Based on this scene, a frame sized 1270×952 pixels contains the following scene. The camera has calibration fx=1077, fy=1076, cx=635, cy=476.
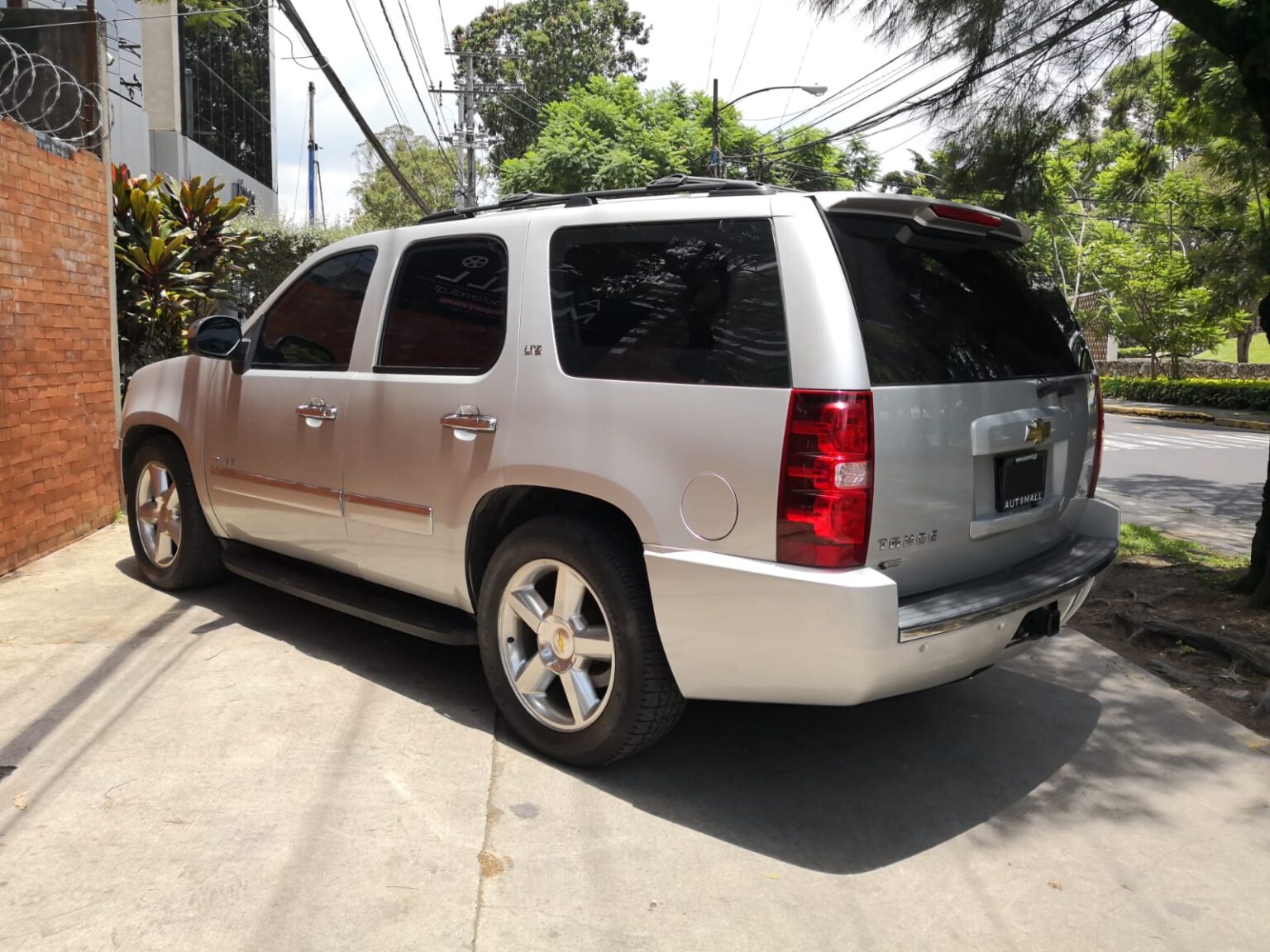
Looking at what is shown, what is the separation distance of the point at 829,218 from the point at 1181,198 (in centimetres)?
1972

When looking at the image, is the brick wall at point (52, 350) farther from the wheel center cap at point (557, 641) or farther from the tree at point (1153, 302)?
the tree at point (1153, 302)

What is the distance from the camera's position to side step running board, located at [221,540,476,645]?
4.19 m

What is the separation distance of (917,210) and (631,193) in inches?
47.5

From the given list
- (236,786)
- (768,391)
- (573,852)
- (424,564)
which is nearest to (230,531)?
(424,564)

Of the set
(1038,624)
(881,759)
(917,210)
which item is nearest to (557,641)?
(881,759)

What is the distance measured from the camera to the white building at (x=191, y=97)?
20344 mm

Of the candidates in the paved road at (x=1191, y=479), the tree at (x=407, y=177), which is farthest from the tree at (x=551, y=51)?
the paved road at (x=1191, y=479)

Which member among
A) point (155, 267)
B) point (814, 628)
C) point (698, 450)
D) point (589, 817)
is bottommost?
point (589, 817)

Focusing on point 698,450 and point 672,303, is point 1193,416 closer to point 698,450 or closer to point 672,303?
point 672,303

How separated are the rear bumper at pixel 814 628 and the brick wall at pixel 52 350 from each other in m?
4.63

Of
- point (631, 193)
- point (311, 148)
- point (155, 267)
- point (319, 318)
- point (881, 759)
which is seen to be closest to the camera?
point (881, 759)

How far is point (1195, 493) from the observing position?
12211 millimetres

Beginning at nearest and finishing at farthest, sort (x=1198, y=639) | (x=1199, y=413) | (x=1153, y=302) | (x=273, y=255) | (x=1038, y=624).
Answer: (x=1038, y=624) → (x=1198, y=639) → (x=273, y=255) → (x=1199, y=413) → (x=1153, y=302)

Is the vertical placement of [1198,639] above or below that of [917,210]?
below
